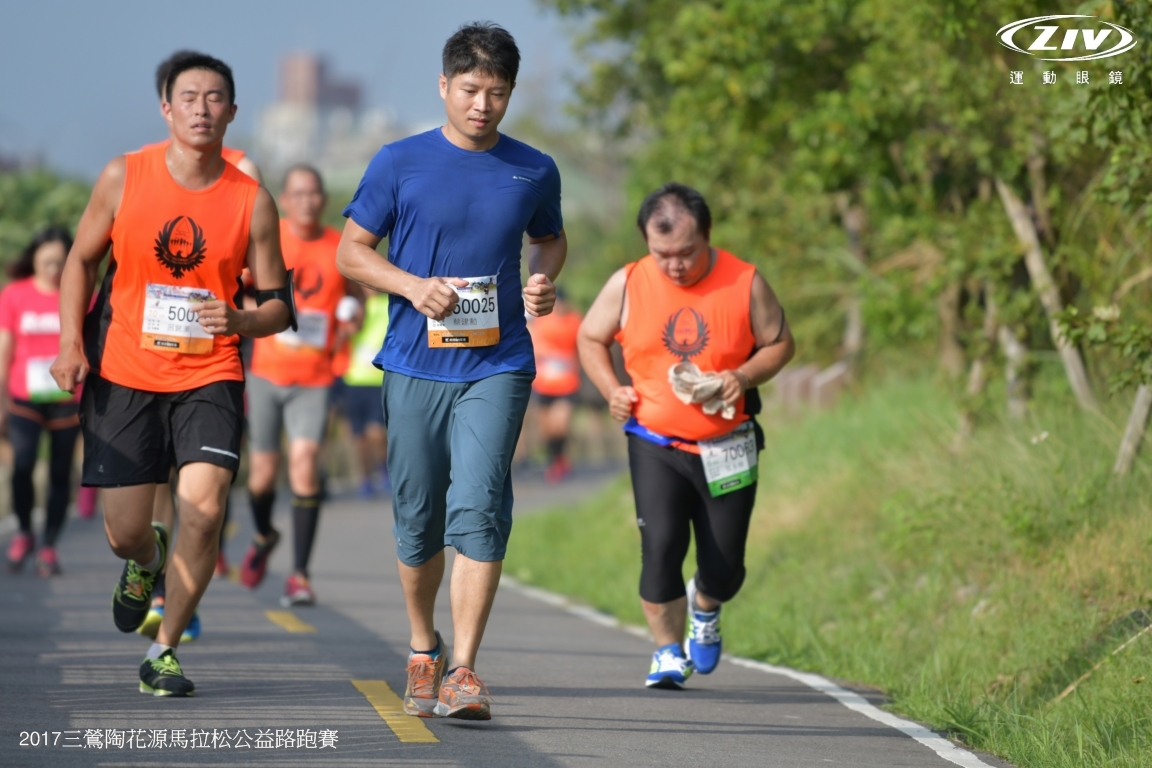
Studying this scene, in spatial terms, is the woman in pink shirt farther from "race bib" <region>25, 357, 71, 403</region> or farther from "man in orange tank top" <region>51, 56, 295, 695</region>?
"man in orange tank top" <region>51, 56, 295, 695</region>

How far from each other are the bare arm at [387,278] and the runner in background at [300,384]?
13.8 feet

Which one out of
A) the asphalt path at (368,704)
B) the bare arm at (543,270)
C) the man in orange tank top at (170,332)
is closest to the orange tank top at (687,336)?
the bare arm at (543,270)

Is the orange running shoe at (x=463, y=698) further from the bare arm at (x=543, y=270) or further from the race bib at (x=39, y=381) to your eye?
the race bib at (x=39, y=381)

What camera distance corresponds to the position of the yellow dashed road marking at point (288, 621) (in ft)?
31.3

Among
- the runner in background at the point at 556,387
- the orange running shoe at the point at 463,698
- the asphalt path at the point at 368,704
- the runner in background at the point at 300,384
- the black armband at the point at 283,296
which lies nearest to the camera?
the asphalt path at the point at 368,704

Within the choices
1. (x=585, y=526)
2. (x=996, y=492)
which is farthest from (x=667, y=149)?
(x=996, y=492)

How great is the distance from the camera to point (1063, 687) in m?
7.57

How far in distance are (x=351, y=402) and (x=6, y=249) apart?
21.9 ft

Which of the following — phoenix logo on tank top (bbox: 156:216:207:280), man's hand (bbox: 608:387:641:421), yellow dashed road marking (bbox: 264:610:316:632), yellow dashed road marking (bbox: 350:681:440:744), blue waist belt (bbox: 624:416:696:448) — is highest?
phoenix logo on tank top (bbox: 156:216:207:280)

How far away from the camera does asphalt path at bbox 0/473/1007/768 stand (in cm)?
580

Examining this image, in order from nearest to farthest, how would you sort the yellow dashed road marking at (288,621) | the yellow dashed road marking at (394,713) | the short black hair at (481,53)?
the yellow dashed road marking at (394,713) < the short black hair at (481,53) < the yellow dashed road marking at (288,621)

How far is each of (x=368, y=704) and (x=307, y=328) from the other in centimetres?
437

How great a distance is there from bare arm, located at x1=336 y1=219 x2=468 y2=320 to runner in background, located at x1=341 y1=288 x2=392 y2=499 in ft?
46.3

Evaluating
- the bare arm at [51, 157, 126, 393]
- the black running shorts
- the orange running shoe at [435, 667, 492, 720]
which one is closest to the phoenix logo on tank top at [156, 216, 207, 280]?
the bare arm at [51, 157, 126, 393]
